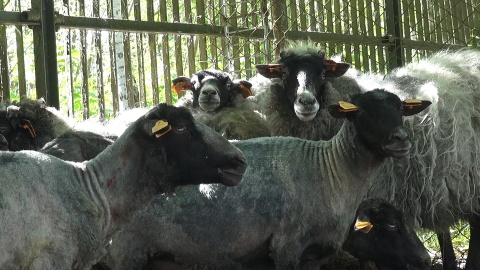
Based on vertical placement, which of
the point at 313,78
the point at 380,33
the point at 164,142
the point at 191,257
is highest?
the point at 380,33

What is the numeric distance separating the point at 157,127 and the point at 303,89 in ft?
9.58

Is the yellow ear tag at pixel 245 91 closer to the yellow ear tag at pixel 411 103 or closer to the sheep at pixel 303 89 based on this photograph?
the sheep at pixel 303 89

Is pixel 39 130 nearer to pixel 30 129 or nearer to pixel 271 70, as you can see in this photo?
pixel 30 129

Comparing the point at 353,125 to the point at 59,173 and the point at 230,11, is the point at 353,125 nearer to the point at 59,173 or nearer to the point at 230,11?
the point at 59,173

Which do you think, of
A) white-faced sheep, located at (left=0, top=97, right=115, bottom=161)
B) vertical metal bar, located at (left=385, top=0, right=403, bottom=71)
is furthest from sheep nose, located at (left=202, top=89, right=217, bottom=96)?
vertical metal bar, located at (left=385, top=0, right=403, bottom=71)

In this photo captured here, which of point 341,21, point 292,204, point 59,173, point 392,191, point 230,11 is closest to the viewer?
point 59,173

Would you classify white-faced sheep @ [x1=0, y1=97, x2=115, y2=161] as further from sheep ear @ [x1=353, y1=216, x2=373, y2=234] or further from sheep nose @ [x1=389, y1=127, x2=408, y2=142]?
sheep nose @ [x1=389, y1=127, x2=408, y2=142]

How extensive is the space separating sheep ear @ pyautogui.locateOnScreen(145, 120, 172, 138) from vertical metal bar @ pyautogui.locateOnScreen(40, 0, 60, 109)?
340 cm

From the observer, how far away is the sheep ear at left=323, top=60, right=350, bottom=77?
9.08 meters

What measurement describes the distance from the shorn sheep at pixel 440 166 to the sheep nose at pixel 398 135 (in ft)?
4.14

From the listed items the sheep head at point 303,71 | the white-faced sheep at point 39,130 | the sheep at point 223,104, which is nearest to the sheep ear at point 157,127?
the white-faced sheep at point 39,130

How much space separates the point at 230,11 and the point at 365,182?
13.3ft

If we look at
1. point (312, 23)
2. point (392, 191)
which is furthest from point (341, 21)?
point (392, 191)

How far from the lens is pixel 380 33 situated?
1227 cm
